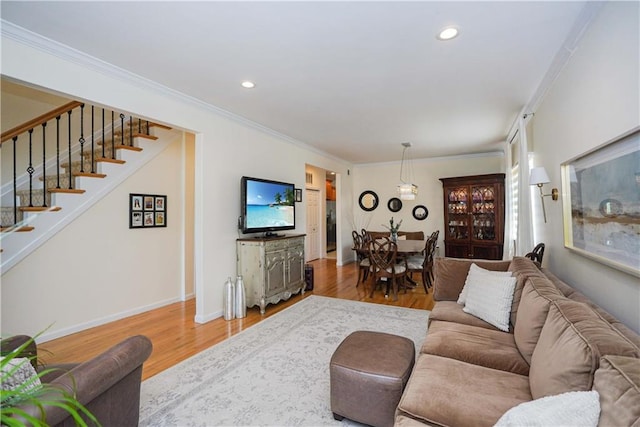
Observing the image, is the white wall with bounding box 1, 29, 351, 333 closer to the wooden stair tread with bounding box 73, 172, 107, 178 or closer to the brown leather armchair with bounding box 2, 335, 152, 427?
the wooden stair tread with bounding box 73, 172, 107, 178

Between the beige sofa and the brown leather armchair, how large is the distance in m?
1.36

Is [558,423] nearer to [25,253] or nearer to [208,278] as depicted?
[208,278]

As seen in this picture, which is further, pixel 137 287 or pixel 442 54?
pixel 137 287

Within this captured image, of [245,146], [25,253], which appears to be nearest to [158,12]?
[245,146]

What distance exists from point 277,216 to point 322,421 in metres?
3.12

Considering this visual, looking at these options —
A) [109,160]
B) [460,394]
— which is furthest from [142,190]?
[460,394]

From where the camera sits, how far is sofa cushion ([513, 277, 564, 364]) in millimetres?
1678

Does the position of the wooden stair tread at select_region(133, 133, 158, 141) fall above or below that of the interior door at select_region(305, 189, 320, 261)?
above

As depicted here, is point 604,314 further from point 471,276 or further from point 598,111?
point 598,111

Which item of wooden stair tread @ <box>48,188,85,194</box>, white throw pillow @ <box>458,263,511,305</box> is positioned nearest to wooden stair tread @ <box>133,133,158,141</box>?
wooden stair tread @ <box>48,188,85,194</box>

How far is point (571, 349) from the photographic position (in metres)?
1.21

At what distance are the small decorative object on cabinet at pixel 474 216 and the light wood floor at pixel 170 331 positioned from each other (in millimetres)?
2090

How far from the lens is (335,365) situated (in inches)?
74.5

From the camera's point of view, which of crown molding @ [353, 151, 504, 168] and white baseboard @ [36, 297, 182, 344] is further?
crown molding @ [353, 151, 504, 168]
